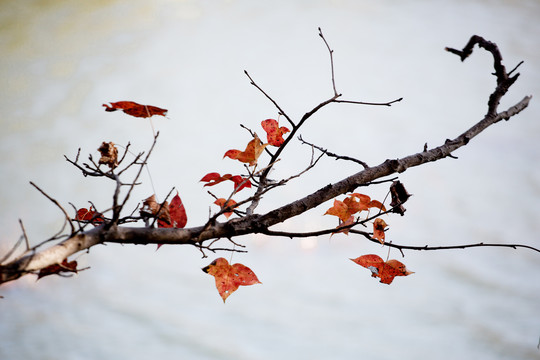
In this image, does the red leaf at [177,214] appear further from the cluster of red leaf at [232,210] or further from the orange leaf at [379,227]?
the orange leaf at [379,227]

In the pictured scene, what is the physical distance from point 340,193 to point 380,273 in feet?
0.50

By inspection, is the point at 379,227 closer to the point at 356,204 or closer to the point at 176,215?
the point at 356,204

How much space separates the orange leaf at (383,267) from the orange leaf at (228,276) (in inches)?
6.0

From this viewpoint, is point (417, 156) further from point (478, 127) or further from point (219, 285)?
point (219, 285)

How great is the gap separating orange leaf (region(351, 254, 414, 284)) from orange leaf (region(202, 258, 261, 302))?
153 millimetres

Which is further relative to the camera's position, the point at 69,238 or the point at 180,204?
the point at 180,204

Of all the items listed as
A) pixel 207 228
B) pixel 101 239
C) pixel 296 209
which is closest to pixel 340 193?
pixel 296 209

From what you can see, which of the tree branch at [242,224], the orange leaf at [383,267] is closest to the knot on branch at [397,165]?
the tree branch at [242,224]

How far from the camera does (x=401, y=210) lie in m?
0.51

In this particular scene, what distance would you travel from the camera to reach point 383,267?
60 cm

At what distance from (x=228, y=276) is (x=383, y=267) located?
22 cm

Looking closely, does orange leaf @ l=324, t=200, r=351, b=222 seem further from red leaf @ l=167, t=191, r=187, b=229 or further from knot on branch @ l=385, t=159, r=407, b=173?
red leaf @ l=167, t=191, r=187, b=229

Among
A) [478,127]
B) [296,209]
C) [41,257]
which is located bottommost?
[41,257]

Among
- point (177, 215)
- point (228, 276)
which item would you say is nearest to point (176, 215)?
point (177, 215)
